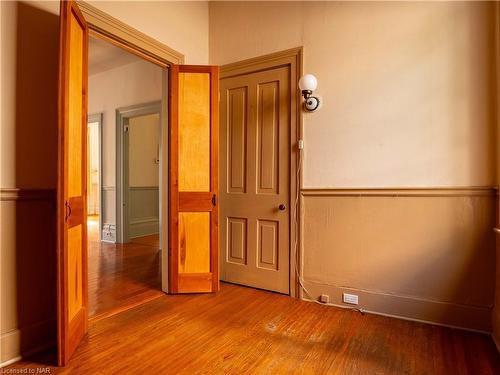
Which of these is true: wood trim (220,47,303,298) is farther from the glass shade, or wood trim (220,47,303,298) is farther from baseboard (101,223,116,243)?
baseboard (101,223,116,243)

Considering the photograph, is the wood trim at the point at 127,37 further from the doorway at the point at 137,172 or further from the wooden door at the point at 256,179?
the doorway at the point at 137,172

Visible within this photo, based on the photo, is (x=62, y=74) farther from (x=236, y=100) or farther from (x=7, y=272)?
(x=236, y=100)

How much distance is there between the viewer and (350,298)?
2.51 metres

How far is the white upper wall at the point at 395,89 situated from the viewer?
2113 millimetres

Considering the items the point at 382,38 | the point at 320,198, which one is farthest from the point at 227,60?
the point at 320,198

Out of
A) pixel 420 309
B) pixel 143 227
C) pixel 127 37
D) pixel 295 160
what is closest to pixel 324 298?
pixel 420 309

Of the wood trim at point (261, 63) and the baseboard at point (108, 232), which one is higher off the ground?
the wood trim at point (261, 63)

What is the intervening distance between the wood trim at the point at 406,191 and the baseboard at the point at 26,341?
2158 mm

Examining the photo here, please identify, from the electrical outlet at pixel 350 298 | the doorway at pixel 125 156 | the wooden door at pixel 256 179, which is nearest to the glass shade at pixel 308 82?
the wooden door at pixel 256 179

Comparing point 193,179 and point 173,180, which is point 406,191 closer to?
point 193,179

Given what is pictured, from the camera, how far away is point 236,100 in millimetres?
3125

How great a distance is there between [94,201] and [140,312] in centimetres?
785

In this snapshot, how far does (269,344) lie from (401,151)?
5.71ft

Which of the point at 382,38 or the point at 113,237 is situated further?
the point at 113,237
